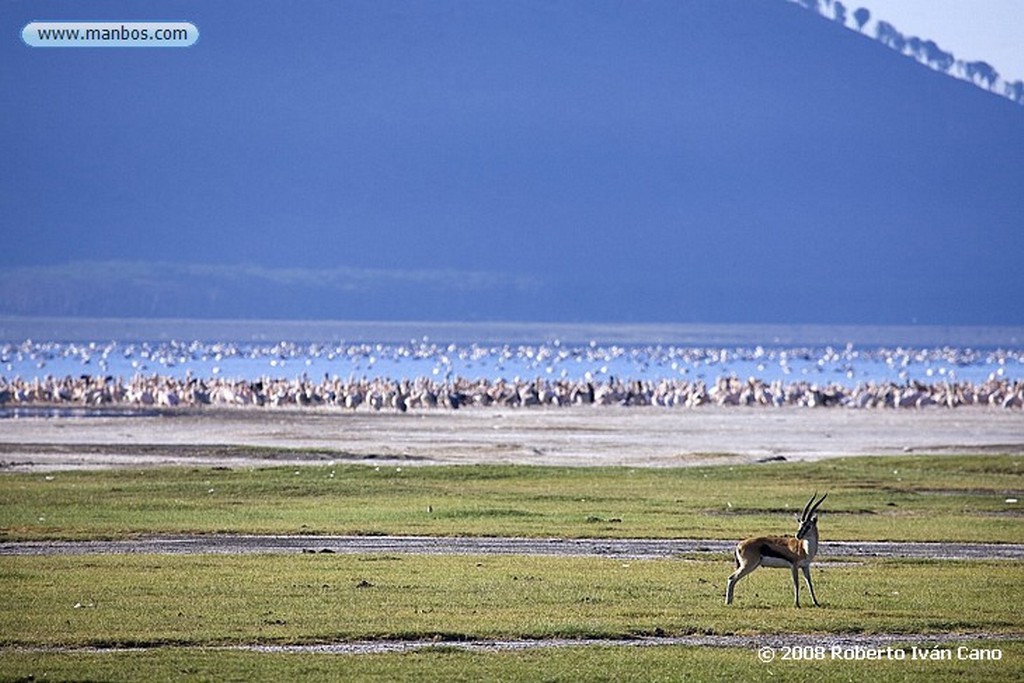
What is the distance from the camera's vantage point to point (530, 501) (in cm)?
2931

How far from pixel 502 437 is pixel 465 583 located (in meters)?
27.7

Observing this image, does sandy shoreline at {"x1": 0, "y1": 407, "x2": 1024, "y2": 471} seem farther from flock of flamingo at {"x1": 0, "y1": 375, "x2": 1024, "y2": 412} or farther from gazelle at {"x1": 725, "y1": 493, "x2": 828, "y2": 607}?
gazelle at {"x1": 725, "y1": 493, "x2": 828, "y2": 607}

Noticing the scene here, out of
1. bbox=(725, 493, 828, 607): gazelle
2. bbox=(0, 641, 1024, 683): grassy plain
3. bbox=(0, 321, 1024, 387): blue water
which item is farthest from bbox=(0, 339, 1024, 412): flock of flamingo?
bbox=(0, 641, 1024, 683): grassy plain

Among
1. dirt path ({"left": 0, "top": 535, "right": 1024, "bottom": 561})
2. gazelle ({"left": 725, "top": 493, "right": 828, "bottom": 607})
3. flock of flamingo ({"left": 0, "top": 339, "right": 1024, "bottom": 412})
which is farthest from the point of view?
flock of flamingo ({"left": 0, "top": 339, "right": 1024, "bottom": 412})

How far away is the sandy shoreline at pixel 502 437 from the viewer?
38.2m

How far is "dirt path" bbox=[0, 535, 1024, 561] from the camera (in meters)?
21.6

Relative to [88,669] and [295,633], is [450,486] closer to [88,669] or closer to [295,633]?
[295,633]

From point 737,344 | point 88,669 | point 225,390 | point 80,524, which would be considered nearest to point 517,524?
point 80,524

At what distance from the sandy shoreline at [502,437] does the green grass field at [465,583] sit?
5.09 metres

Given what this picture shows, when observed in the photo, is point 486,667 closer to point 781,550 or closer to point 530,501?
point 781,550

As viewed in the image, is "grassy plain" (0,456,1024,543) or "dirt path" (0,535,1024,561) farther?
"grassy plain" (0,456,1024,543)

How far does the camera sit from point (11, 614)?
15.8 m

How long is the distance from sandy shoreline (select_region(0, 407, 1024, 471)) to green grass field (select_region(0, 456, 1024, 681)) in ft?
16.7

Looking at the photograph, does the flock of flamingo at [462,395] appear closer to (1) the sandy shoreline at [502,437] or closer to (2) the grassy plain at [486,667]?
(1) the sandy shoreline at [502,437]
